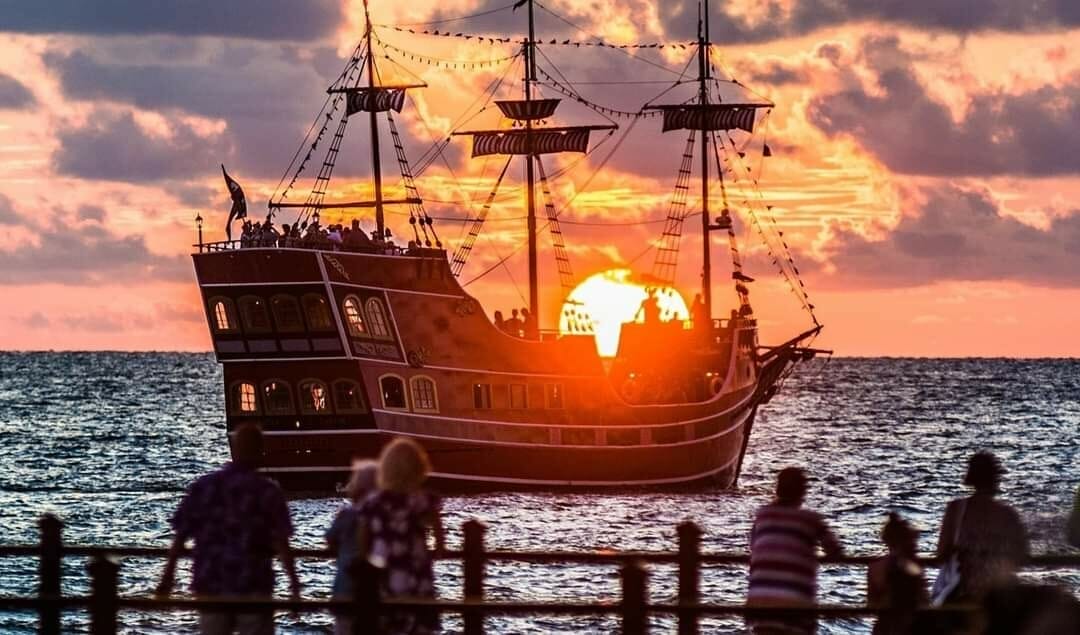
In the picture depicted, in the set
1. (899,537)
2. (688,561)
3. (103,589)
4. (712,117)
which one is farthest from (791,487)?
(712,117)

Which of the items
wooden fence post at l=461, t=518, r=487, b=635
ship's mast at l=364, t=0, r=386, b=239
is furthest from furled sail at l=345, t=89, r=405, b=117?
wooden fence post at l=461, t=518, r=487, b=635

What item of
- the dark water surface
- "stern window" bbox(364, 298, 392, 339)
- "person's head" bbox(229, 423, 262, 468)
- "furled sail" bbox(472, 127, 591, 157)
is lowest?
the dark water surface

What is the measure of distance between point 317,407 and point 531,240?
1645 cm

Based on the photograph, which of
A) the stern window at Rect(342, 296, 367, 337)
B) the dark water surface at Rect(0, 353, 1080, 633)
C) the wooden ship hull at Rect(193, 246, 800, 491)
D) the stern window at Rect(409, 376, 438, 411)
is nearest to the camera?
the dark water surface at Rect(0, 353, 1080, 633)

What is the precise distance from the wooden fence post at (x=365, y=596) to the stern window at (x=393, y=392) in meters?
40.6

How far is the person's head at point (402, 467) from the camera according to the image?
1338 centimetres

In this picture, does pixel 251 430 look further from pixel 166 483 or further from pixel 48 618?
pixel 166 483

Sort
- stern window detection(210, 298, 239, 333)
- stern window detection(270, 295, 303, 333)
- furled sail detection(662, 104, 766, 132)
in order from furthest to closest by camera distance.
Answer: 1. furled sail detection(662, 104, 766, 132)
2. stern window detection(210, 298, 239, 333)
3. stern window detection(270, 295, 303, 333)

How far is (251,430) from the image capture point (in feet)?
46.0

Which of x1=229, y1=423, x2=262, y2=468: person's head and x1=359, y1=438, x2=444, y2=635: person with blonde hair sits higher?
x1=229, y1=423, x2=262, y2=468: person's head

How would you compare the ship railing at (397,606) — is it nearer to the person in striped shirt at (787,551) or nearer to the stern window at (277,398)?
the person in striped shirt at (787,551)

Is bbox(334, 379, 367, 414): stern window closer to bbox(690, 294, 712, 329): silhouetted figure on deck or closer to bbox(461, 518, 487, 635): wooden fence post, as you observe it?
bbox(690, 294, 712, 329): silhouetted figure on deck

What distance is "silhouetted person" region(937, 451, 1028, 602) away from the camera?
14086mm

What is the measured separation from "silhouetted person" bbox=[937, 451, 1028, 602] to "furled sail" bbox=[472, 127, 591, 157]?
5614 centimetres
